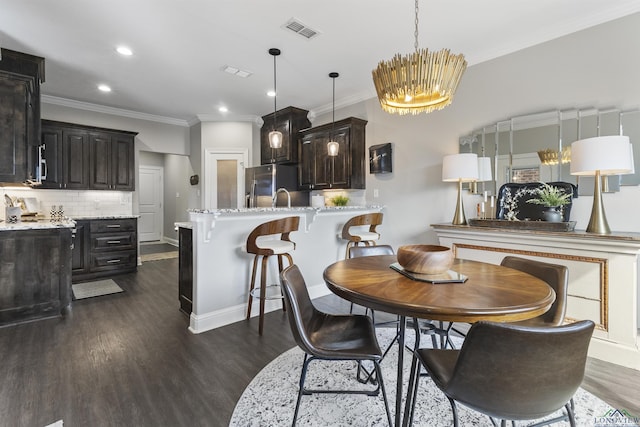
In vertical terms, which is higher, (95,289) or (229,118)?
(229,118)

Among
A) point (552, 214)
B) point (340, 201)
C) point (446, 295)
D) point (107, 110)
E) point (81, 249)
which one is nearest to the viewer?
point (446, 295)

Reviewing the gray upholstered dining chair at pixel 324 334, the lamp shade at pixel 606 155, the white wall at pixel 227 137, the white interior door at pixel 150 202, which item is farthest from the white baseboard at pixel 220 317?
the white interior door at pixel 150 202

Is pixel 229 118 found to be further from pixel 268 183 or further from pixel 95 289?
pixel 95 289

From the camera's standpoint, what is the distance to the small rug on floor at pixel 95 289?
12.6 feet

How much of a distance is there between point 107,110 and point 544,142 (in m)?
6.62

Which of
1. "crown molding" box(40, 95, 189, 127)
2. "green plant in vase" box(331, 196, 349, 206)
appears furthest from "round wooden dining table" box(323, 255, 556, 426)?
"crown molding" box(40, 95, 189, 127)

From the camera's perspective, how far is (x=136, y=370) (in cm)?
212

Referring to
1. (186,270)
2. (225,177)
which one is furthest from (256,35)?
(225,177)

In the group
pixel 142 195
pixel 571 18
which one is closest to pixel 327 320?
pixel 571 18

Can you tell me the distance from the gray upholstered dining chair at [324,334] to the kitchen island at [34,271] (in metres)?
2.98

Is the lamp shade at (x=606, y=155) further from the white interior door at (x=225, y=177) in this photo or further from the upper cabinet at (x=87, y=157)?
the upper cabinet at (x=87, y=157)

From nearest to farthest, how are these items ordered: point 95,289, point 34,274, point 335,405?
1. point 335,405
2. point 34,274
3. point 95,289

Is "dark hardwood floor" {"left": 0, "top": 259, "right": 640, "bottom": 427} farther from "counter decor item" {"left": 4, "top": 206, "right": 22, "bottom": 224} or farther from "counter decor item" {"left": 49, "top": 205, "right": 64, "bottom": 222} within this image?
"counter decor item" {"left": 49, "top": 205, "right": 64, "bottom": 222}

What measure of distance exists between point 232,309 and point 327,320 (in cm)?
159
